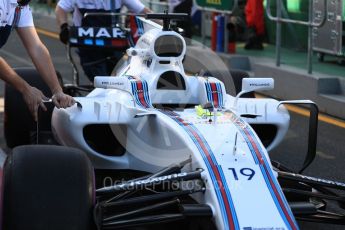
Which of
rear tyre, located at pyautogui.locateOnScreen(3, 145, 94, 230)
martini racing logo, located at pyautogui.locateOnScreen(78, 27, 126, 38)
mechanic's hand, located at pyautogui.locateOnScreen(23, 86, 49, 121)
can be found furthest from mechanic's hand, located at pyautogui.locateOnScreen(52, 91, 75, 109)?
martini racing logo, located at pyautogui.locateOnScreen(78, 27, 126, 38)

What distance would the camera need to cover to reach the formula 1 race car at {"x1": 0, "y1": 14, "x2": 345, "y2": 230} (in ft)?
16.1

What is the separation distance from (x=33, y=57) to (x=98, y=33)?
9.32 feet

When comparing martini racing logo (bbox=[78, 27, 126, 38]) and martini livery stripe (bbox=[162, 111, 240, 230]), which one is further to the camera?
martini racing logo (bbox=[78, 27, 126, 38])

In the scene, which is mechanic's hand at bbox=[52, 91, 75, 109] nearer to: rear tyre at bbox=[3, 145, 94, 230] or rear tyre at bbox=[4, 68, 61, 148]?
rear tyre at bbox=[3, 145, 94, 230]

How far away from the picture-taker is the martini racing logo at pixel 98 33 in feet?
28.5

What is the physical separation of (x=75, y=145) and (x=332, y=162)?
273 cm

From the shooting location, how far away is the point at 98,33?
8.67 metres

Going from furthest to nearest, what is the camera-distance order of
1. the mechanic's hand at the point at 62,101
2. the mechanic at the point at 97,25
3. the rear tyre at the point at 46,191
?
the mechanic at the point at 97,25, the mechanic's hand at the point at 62,101, the rear tyre at the point at 46,191

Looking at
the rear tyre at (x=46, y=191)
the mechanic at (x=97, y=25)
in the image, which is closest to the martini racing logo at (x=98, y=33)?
the mechanic at (x=97, y=25)

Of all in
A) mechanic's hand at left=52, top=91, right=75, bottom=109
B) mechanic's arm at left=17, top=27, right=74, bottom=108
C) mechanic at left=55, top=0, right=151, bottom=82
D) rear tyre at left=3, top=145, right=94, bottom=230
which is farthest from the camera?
mechanic at left=55, top=0, right=151, bottom=82

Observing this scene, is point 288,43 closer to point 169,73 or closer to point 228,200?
point 169,73

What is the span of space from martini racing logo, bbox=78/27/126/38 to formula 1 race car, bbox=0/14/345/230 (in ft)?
5.26

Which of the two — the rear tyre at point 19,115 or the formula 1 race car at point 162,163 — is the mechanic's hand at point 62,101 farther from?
the rear tyre at point 19,115

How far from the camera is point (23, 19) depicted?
5.82m
